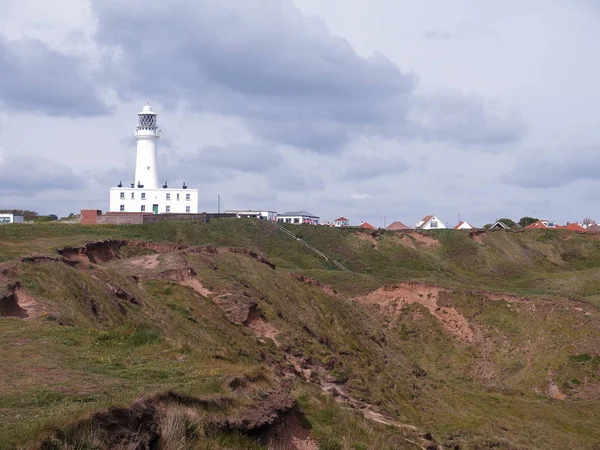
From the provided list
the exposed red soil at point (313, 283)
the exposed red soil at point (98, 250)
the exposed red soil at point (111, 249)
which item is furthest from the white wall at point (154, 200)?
the exposed red soil at point (313, 283)

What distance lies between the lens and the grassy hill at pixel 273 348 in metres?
12.1

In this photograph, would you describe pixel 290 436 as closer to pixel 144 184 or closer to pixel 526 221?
pixel 144 184

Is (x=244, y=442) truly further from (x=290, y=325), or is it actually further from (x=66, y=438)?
(x=290, y=325)

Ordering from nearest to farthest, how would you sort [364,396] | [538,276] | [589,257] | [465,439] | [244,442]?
[244,442] → [465,439] → [364,396] → [538,276] → [589,257]

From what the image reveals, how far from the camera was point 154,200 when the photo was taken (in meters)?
87.8

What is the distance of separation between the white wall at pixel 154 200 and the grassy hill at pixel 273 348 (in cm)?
701

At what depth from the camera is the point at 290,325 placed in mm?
36250

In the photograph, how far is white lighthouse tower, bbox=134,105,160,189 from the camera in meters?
86.2

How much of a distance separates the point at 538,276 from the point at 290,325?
51662mm

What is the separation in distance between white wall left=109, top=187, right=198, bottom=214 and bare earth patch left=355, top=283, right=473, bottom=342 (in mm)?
35614

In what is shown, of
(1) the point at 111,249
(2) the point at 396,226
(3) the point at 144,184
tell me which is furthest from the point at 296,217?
(1) the point at 111,249

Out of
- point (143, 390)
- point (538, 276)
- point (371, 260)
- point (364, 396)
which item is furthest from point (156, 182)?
point (143, 390)

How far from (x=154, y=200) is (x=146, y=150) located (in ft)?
19.3

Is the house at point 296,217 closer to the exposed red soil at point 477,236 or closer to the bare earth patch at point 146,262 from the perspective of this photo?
the exposed red soil at point 477,236
